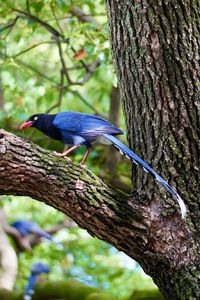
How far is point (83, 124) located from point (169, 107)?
1.77 ft

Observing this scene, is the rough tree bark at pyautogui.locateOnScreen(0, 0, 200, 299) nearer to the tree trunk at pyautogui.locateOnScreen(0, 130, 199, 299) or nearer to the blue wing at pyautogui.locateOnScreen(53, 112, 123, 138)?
the tree trunk at pyautogui.locateOnScreen(0, 130, 199, 299)

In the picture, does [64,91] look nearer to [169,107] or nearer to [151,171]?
[169,107]

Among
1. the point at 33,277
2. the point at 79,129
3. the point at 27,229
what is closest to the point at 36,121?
the point at 79,129

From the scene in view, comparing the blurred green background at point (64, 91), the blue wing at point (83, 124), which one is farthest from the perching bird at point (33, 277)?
the blue wing at point (83, 124)

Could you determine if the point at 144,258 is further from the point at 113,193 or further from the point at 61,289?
the point at 61,289

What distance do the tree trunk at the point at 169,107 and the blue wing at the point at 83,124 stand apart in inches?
8.8

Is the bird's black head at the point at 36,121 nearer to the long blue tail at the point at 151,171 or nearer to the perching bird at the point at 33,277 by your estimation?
the long blue tail at the point at 151,171

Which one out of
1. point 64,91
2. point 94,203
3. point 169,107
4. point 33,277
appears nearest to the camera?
point 94,203

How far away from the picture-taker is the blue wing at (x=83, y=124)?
12.8 ft

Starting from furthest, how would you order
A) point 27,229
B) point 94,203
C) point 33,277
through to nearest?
point 27,229
point 33,277
point 94,203

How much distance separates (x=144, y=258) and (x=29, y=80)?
9.83ft

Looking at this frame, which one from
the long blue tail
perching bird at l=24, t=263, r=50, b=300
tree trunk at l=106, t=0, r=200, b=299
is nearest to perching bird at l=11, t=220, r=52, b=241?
perching bird at l=24, t=263, r=50, b=300

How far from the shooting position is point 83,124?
402 centimetres

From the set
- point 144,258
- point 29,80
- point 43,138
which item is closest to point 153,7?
point 144,258
